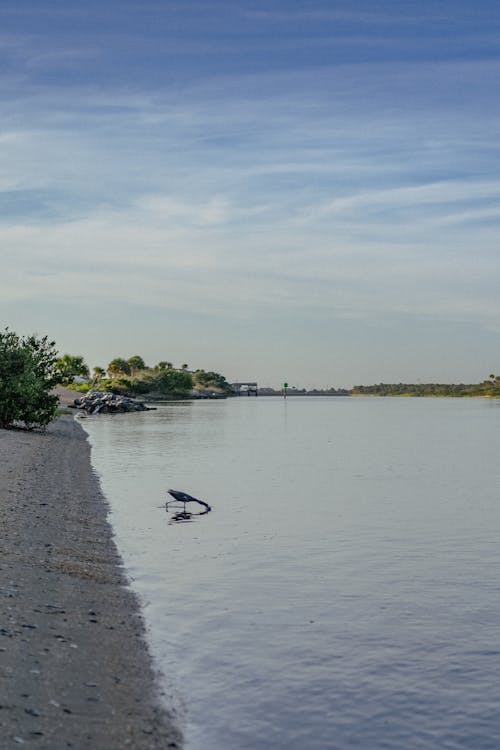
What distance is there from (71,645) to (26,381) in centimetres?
4485

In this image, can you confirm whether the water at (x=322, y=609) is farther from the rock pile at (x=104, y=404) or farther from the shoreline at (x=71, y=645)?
the rock pile at (x=104, y=404)

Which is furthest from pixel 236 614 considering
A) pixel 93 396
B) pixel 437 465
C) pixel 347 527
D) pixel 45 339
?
pixel 93 396

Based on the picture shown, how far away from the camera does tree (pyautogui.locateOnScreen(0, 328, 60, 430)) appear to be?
177 feet

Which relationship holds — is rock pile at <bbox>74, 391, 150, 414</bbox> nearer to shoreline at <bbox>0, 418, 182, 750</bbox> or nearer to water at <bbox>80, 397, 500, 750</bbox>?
water at <bbox>80, 397, 500, 750</bbox>

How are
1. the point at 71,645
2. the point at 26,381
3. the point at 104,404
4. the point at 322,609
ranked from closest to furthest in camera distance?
1. the point at 71,645
2. the point at 322,609
3. the point at 26,381
4. the point at 104,404

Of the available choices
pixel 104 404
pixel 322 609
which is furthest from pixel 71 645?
pixel 104 404

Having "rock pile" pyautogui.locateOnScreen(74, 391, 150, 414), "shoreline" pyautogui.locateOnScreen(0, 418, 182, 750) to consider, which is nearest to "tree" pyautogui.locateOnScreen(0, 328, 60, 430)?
"shoreline" pyautogui.locateOnScreen(0, 418, 182, 750)

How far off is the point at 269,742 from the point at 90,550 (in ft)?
34.0

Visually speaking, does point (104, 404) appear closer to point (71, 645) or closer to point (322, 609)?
point (322, 609)

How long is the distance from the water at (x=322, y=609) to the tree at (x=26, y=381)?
20.0 meters

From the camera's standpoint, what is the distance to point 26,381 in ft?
179

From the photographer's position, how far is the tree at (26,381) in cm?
5384

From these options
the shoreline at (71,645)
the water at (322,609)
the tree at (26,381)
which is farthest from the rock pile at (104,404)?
the shoreline at (71,645)

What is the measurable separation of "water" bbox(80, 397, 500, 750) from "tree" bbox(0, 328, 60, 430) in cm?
2003
